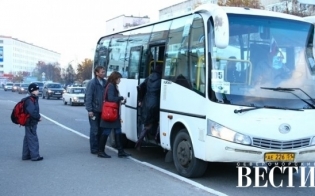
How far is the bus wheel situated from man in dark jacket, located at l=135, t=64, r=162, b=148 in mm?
1119

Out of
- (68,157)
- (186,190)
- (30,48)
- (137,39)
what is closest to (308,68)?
(186,190)

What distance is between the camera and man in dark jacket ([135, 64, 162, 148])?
945cm

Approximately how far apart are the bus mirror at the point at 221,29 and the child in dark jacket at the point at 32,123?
4435 mm

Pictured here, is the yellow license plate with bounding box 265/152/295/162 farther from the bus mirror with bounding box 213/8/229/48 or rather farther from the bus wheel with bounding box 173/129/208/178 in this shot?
the bus mirror with bounding box 213/8/229/48

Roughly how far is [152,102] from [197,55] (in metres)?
1.82

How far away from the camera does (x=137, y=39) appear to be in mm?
11258

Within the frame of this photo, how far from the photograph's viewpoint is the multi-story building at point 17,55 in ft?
499

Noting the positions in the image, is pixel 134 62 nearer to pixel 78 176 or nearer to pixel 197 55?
pixel 197 55

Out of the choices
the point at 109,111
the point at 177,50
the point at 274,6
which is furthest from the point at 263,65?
the point at 274,6

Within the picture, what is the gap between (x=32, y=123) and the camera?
32.3ft

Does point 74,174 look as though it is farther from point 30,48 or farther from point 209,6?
point 30,48

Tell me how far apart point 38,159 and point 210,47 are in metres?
4.71

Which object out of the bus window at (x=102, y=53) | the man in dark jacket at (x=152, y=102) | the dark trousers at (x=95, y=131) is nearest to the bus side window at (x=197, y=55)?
the man in dark jacket at (x=152, y=102)

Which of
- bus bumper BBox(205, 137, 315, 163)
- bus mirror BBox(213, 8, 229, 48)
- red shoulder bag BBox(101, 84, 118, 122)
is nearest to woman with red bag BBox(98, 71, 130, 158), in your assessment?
red shoulder bag BBox(101, 84, 118, 122)
